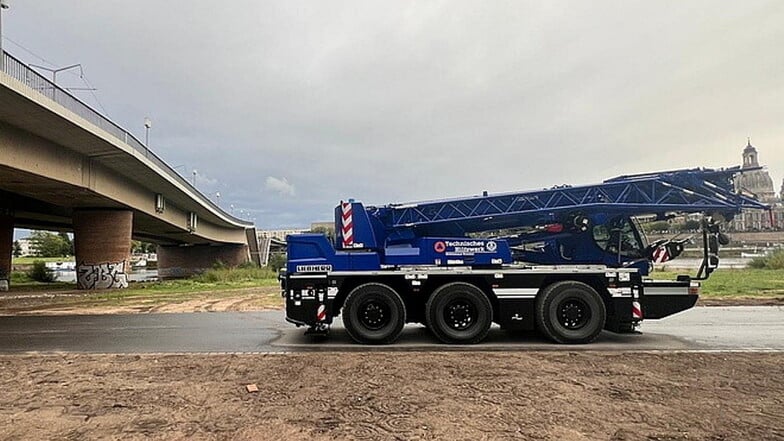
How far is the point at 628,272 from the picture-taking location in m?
9.74

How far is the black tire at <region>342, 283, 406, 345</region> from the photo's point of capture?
955cm

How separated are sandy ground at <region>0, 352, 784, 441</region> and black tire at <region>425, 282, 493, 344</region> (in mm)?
1261

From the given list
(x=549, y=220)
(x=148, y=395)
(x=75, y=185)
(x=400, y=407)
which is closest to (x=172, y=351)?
(x=148, y=395)

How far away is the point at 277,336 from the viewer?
10.5m

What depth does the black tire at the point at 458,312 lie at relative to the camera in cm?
945

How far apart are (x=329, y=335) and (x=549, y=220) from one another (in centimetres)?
492

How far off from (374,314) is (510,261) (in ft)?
8.98

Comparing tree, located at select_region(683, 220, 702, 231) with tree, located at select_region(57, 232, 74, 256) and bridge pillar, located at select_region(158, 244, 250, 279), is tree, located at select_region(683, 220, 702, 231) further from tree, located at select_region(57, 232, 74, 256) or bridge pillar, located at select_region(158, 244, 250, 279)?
tree, located at select_region(57, 232, 74, 256)

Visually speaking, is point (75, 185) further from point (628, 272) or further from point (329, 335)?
point (628, 272)

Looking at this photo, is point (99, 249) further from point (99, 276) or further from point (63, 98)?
point (63, 98)

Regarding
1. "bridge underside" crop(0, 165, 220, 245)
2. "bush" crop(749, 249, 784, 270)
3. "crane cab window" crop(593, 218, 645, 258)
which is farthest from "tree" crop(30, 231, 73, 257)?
"crane cab window" crop(593, 218, 645, 258)

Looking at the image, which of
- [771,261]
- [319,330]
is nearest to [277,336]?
[319,330]

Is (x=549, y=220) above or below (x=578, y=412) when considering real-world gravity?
above

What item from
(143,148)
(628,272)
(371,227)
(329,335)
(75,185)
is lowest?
(329,335)
